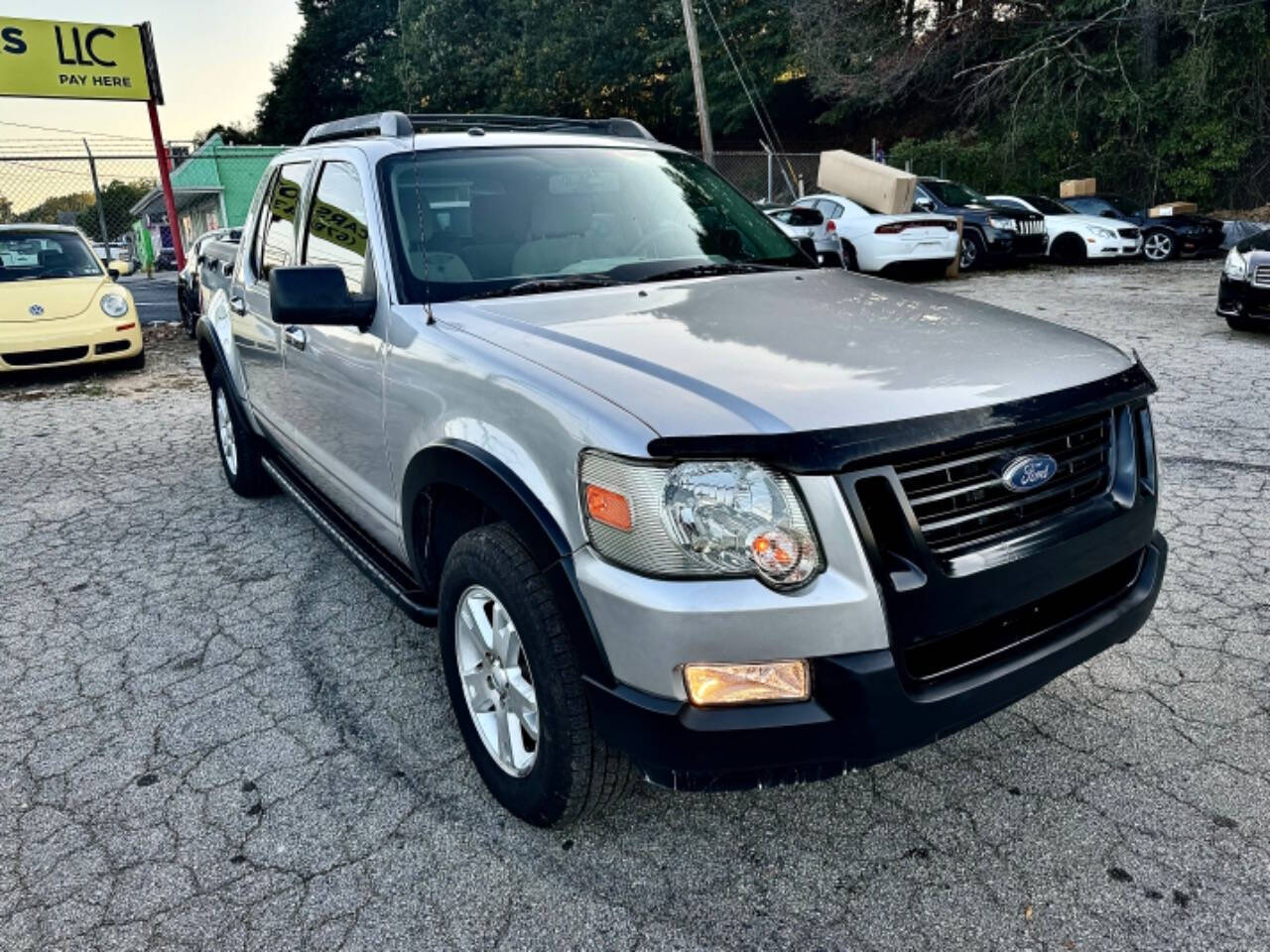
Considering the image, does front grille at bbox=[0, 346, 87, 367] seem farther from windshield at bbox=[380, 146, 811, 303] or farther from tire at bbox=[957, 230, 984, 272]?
tire at bbox=[957, 230, 984, 272]

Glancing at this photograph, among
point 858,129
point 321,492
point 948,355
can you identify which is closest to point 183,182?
point 858,129

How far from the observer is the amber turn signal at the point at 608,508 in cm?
192

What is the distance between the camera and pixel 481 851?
2.36 m

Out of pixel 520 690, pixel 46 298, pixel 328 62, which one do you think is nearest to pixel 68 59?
pixel 46 298

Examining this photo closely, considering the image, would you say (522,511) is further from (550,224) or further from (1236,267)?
(1236,267)

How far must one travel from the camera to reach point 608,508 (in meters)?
1.95

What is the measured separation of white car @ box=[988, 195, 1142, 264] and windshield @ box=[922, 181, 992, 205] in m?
0.48

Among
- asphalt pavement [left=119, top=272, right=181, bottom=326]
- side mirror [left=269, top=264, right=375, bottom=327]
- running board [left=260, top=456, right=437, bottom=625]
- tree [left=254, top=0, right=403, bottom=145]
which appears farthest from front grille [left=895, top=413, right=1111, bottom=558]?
tree [left=254, top=0, right=403, bottom=145]

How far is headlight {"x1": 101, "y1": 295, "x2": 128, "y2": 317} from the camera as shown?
949 cm

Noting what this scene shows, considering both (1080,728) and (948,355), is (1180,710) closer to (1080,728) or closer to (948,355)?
(1080,728)

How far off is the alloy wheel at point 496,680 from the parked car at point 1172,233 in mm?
17128

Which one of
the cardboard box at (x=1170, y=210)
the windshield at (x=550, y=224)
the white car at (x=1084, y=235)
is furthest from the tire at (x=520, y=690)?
the cardboard box at (x=1170, y=210)

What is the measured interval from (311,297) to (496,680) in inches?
49.3

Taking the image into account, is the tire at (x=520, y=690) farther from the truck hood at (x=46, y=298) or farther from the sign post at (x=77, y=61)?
the sign post at (x=77, y=61)
